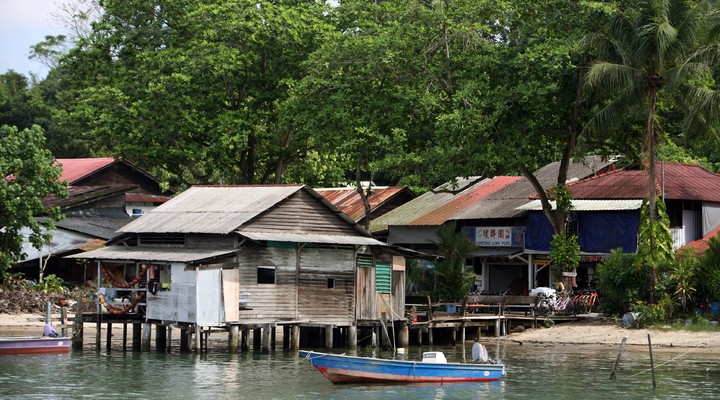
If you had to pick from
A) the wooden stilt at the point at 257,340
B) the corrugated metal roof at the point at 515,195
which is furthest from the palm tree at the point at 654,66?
the wooden stilt at the point at 257,340

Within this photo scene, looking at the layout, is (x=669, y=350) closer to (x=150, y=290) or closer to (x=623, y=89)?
(x=623, y=89)

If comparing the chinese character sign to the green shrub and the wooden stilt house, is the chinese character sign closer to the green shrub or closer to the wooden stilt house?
the green shrub

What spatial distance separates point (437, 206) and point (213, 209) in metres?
20.0

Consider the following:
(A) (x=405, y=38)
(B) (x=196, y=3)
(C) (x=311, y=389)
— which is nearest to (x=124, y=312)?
(C) (x=311, y=389)

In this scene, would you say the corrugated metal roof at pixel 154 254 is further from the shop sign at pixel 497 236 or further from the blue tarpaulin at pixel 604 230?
the shop sign at pixel 497 236

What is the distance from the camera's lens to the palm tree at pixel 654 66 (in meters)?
44.5

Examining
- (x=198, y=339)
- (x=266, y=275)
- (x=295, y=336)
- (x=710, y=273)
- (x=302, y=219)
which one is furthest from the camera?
(x=710, y=273)

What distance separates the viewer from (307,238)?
42.7 m

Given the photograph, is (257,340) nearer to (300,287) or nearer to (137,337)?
(300,287)

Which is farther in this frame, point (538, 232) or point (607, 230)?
point (538, 232)

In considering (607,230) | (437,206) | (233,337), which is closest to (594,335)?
(607,230)

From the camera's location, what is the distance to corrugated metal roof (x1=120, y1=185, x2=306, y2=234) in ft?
139

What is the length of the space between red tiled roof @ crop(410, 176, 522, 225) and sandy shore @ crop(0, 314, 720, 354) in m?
11.0

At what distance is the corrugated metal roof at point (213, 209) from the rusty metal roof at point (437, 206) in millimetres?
15487
